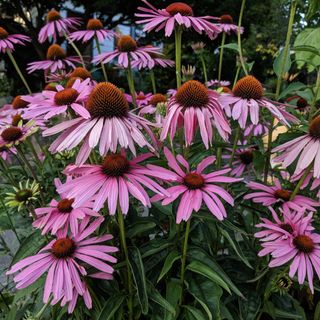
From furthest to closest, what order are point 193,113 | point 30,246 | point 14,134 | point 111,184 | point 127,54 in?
point 127,54 < point 14,134 < point 30,246 < point 193,113 < point 111,184

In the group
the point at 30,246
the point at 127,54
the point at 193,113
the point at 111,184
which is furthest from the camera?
the point at 127,54

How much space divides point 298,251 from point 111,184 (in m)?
0.38

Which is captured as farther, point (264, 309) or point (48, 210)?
point (264, 309)

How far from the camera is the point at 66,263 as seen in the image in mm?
694

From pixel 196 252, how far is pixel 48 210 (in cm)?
29

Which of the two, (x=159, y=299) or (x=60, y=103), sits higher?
(x=60, y=103)

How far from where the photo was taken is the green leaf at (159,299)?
73 centimetres

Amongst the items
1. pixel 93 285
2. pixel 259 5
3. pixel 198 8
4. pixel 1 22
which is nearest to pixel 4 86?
pixel 1 22

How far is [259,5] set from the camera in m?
6.33

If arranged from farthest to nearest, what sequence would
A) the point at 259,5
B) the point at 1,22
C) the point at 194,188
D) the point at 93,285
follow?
the point at 259,5 → the point at 1,22 → the point at 93,285 → the point at 194,188

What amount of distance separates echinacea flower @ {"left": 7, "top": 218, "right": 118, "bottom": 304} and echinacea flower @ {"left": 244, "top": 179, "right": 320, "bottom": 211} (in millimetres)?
332

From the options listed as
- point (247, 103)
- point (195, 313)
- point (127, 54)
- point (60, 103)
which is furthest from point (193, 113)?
point (127, 54)

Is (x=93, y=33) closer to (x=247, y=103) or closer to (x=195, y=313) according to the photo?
(x=247, y=103)

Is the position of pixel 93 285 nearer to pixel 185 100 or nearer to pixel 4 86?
pixel 185 100
